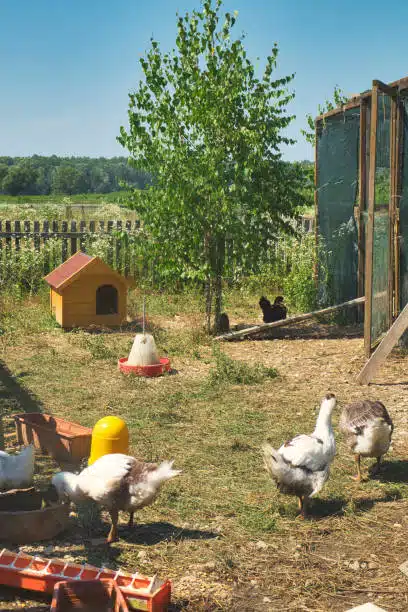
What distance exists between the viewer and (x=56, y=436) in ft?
18.8

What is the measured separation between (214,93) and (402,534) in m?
7.17

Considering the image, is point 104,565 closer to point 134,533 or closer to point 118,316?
point 134,533

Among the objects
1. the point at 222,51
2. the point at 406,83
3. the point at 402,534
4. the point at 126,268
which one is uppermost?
the point at 222,51

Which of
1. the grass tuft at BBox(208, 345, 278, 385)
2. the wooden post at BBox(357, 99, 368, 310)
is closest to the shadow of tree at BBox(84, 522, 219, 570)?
the grass tuft at BBox(208, 345, 278, 385)

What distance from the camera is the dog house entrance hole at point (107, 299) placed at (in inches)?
462

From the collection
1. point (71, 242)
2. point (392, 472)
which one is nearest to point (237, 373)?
point (392, 472)

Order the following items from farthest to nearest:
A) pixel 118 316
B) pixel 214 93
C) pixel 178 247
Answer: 1. pixel 118 316
2. pixel 178 247
3. pixel 214 93

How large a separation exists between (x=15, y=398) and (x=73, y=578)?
4.18 meters

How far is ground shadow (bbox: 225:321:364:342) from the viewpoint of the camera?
11078 mm

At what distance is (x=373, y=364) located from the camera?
8.08m

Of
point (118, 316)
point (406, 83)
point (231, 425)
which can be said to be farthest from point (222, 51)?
point (231, 425)

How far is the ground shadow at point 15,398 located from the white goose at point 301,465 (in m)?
3.31

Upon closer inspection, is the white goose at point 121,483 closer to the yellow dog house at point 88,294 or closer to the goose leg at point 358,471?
the goose leg at point 358,471

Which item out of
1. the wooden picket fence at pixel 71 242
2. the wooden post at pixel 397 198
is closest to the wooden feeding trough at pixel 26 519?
the wooden post at pixel 397 198
